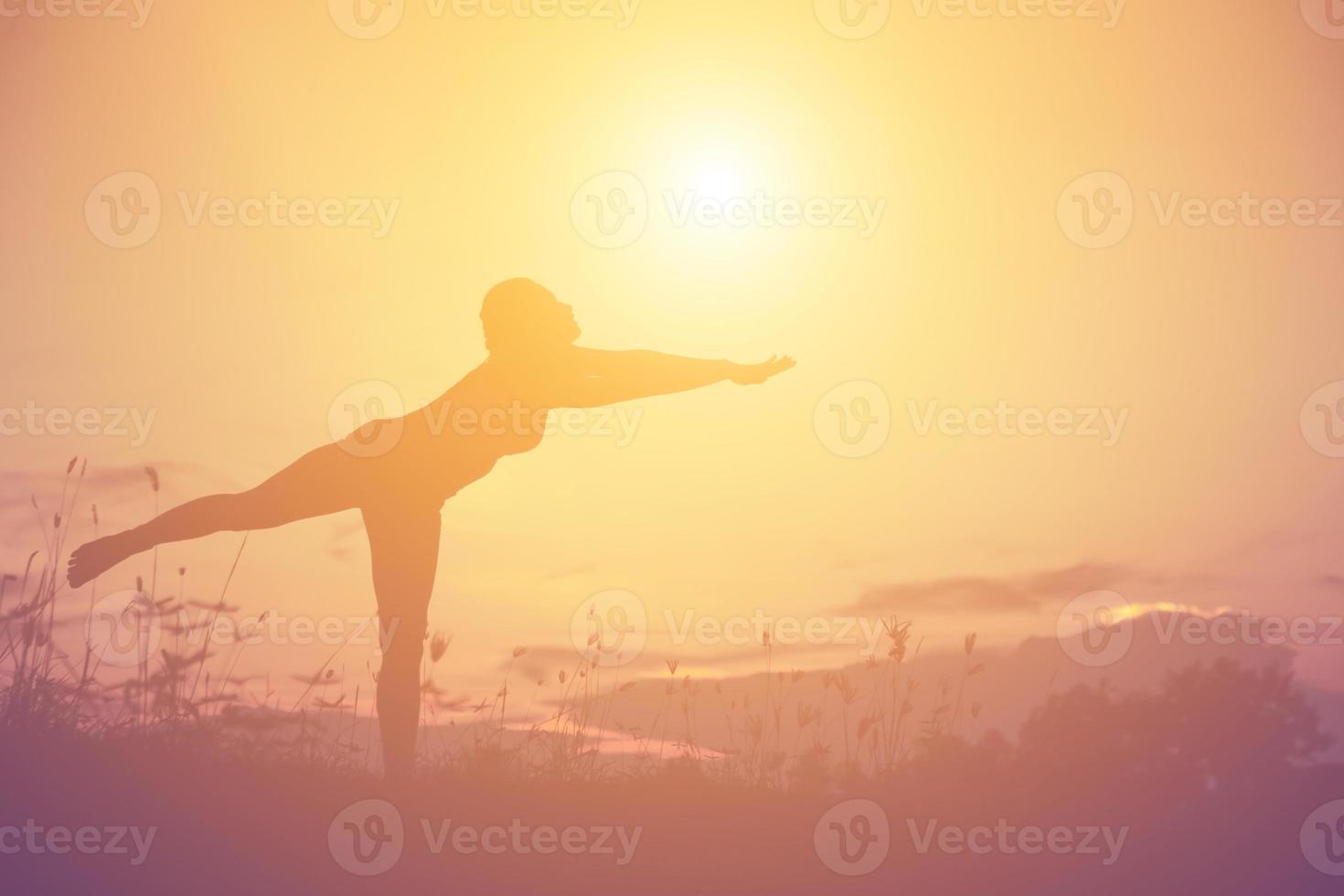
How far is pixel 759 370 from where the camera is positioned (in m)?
7.05

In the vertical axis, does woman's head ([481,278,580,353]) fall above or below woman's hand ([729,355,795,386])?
above

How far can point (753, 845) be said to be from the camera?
242 inches

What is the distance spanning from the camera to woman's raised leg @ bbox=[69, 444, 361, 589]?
7164 mm

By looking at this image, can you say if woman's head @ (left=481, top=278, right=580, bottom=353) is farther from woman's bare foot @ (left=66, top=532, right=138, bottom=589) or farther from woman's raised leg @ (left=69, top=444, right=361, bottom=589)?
Result: woman's bare foot @ (left=66, top=532, right=138, bottom=589)

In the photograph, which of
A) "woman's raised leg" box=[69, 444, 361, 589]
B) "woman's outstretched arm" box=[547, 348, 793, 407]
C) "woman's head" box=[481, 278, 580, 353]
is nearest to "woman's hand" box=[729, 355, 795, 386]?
"woman's outstretched arm" box=[547, 348, 793, 407]

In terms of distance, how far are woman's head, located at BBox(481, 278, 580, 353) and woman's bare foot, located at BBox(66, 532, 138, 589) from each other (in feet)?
9.48

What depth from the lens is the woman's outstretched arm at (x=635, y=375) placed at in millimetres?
7109

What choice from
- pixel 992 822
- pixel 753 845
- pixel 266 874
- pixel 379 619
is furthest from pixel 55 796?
pixel 992 822

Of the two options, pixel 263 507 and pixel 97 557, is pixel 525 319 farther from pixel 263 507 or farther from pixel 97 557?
pixel 97 557

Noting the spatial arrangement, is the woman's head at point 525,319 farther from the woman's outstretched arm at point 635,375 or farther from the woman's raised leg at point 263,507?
the woman's raised leg at point 263,507

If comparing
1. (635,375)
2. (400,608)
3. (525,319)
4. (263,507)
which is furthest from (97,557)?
(635,375)

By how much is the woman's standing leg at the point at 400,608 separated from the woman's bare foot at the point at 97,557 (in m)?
1.63

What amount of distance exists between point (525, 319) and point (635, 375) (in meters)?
1.03

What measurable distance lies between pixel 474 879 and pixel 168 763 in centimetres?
193
